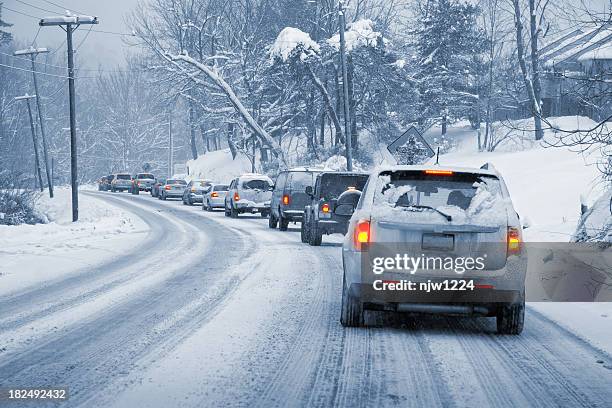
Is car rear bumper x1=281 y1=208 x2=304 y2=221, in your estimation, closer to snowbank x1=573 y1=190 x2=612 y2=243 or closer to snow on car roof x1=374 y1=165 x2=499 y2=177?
snowbank x1=573 y1=190 x2=612 y2=243

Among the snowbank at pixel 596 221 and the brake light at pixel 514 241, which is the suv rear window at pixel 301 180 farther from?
the brake light at pixel 514 241

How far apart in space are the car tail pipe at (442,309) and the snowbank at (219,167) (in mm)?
58061

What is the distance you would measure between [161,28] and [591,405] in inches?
2155

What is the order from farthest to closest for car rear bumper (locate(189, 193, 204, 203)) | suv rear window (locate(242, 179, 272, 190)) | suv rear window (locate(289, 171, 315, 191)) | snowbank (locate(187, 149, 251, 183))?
snowbank (locate(187, 149, 251, 183)), car rear bumper (locate(189, 193, 204, 203)), suv rear window (locate(242, 179, 272, 190)), suv rear window (locate(289, 171, 315, 191))

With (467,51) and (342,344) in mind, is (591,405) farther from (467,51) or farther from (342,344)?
(467,51)


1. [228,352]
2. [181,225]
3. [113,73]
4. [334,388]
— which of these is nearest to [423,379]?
[334,388]

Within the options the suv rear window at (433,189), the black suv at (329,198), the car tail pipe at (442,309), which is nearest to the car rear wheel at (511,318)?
the car tail pipe at (442,309)

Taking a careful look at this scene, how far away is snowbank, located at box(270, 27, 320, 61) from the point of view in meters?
46.8

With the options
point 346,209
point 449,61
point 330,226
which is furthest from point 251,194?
point 449,61

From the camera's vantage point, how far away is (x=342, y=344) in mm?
7875

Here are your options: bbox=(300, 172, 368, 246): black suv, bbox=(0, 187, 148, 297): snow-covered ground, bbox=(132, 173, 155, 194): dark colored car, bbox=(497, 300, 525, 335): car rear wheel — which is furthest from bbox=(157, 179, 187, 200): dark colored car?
bbox=(497, 300, 525, 335): car rear wheel

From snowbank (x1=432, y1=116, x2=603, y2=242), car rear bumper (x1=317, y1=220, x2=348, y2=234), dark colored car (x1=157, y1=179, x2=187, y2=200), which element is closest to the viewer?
car rear bumper (x1=317, y1=220, x2=348, y2=234)

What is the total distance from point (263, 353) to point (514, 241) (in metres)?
2.73

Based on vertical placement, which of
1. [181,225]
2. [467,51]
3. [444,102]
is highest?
[467,51]
